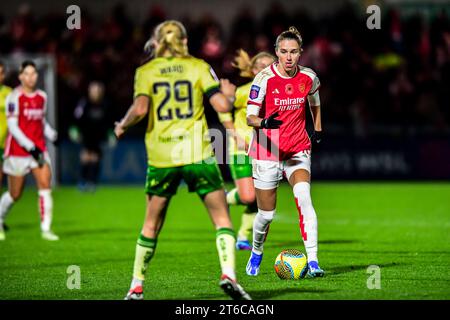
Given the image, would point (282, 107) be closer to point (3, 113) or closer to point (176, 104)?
point (176, 104)

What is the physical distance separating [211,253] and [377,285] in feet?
11.8

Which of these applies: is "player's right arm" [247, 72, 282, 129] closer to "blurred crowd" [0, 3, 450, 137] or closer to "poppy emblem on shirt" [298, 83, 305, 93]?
"poppy emblem on shirt" [298, 83, 305, 93]

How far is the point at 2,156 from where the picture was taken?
561 inches

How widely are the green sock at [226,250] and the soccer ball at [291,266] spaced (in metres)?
1.64

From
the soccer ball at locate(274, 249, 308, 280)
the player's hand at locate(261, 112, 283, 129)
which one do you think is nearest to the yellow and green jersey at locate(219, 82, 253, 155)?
the soccer ball at locate(274, 249, 308, 280)

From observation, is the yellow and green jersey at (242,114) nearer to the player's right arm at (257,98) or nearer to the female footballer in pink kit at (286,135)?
the female footballer in pink kit at (286,135)

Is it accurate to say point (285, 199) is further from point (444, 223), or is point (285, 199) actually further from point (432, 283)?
point (432, 283)

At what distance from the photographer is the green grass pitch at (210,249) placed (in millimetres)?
8633

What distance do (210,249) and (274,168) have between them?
3.13 metres

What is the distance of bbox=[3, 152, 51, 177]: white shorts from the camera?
1371 centimetres

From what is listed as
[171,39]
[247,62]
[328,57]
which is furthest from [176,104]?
[328,57]

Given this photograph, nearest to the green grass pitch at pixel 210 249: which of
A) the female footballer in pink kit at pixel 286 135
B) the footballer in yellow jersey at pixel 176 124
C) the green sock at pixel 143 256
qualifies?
the green sock at pixel 143 256

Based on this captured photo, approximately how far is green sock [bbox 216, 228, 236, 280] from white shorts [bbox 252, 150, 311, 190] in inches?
68.1
